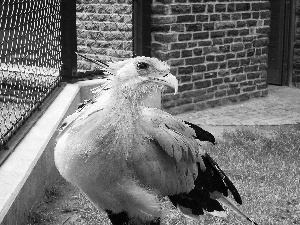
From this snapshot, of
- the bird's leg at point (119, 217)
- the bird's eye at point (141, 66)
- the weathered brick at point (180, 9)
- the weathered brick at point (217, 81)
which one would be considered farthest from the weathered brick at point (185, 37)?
the bird's eye at point (141, 66)

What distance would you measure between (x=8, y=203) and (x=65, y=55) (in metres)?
3.42

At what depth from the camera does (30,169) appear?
448 centimetres

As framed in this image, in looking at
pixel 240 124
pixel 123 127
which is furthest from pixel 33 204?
pixel 240 124

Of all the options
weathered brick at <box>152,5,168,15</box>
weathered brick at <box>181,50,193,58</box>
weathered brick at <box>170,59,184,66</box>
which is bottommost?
weathered brick at <box>170,59,184,66</box>

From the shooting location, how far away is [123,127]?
123 inches

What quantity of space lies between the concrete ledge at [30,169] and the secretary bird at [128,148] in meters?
0.78

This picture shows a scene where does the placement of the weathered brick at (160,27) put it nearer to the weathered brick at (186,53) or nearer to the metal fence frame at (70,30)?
the metal fence frame at (70,30)

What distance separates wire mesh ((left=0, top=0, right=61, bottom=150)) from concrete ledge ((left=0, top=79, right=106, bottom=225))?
18 centimetres

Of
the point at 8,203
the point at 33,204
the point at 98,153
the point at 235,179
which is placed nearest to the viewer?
the point at 98,153

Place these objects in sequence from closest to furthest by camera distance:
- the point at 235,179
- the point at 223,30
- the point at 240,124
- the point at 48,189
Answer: the point at 48,189
the point at 235,179
the point at 240,124
the point at 223,30

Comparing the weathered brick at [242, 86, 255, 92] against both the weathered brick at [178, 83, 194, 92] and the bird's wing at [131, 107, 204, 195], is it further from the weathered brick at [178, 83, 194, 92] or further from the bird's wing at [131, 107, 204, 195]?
the bird's wing at [131, 107, 204, 195]

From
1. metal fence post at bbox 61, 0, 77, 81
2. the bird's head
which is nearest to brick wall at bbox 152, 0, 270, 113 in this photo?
metal fence post at bbox 61, 0, 77, 81

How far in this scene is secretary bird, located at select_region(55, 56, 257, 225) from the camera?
3125 mm

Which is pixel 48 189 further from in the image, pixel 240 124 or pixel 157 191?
pixel 240 124
